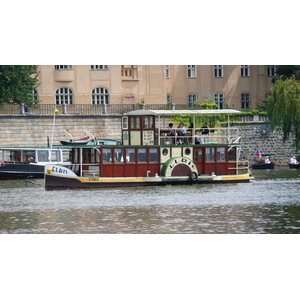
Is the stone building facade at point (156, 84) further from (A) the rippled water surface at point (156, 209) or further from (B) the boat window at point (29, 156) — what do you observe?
(A) the rippled water surface at point (156, 209)

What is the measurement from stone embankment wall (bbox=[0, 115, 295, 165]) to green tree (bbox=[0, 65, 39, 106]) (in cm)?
201

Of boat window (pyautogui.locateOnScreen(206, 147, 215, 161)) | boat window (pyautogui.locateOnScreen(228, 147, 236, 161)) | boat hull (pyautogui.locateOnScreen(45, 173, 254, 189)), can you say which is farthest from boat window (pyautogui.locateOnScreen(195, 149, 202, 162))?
boat window (pyautogui.locateOnScreen(228, 147, 236, 161))

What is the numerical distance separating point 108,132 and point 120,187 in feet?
81.1

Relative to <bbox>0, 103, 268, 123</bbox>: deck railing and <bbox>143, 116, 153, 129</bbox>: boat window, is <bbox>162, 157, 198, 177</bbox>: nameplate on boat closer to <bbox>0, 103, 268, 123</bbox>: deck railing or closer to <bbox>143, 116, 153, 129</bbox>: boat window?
<bbox>143, 116, 153, 129</bbox>: boat window

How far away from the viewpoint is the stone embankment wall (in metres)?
68.7

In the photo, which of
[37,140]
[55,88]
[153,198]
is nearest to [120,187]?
[153,198]

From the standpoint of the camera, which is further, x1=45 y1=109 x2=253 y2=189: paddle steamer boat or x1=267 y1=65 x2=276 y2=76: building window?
x1=267 y1=65 x2=276 y2=76: building window

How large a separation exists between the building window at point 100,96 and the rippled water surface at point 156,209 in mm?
28369

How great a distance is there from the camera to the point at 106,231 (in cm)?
3084

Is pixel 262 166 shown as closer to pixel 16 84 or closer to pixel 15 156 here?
pixel 15 156

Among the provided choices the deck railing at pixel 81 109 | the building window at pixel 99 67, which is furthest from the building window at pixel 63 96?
the building window at pixel 99 67

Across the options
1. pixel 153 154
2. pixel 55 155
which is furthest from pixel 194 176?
pixel 55 155

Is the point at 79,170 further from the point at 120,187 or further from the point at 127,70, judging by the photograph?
the point at 127,70

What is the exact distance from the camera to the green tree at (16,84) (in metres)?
70.4
